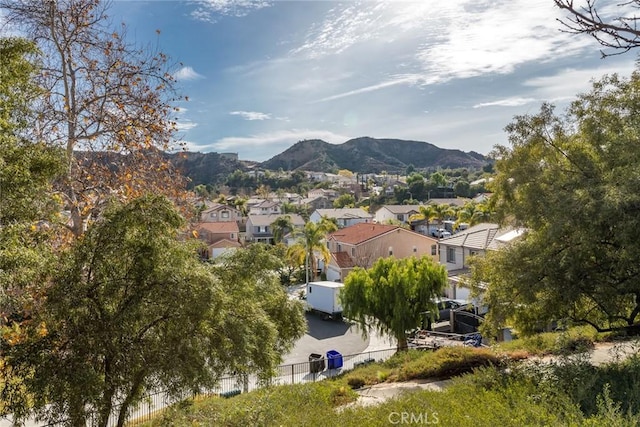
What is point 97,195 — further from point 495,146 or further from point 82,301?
point 495,146

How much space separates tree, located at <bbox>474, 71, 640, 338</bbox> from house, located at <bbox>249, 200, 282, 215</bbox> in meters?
63.3

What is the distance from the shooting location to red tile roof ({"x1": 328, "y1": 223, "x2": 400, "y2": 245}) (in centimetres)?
3828

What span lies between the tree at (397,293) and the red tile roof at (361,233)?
18.1 metres

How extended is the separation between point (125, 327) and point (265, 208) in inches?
2726

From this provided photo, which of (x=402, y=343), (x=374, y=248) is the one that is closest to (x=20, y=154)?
(x=402, y=343)

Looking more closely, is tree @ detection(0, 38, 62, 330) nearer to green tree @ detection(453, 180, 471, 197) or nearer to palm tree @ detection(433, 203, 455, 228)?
palm tree @ detection(433, 203, 455, 228)

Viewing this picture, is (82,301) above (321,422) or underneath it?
above

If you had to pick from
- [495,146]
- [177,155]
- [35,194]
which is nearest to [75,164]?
[177,155]

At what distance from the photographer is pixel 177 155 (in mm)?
9703

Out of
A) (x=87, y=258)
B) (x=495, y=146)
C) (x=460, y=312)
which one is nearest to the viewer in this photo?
(x=87, y=258)

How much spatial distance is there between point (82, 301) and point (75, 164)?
384 cm

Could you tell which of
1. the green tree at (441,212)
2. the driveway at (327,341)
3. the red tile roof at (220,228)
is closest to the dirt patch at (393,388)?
the driveway at (327,341)

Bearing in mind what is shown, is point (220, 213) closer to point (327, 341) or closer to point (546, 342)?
point (327, 341)

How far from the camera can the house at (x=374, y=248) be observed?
1475 inches
